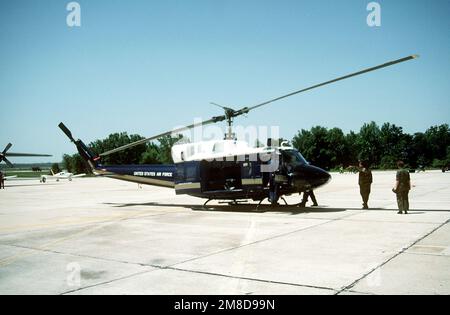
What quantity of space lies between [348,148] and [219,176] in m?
118

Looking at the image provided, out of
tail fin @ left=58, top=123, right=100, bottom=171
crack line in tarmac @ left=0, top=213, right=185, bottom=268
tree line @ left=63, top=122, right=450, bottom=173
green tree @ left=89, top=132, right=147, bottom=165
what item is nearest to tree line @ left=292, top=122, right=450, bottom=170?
tree line @ left=63, top=122, right=450, bottom=173

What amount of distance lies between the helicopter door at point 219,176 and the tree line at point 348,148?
3246 inches

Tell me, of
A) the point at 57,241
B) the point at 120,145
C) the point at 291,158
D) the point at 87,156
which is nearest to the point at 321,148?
the point at 120,145

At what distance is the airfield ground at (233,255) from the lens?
18.1 feet

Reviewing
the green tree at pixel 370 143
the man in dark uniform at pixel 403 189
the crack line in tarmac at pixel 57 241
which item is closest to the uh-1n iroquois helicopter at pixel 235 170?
the man in dark uniform at pixel 403 189

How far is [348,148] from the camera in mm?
126312

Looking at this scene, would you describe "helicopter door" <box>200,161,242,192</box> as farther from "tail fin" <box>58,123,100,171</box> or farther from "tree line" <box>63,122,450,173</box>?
"tree line" <box>63,122,450,173</box>

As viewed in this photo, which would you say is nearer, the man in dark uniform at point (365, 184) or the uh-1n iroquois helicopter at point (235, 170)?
the uh-1n iroquois helicopter at point (235, 170)

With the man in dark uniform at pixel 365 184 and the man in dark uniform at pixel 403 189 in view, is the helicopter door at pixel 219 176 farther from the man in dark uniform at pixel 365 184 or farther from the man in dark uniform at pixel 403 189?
the man in dark uniform at pixel 403 189

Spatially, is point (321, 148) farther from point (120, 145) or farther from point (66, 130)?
point (66, 130)

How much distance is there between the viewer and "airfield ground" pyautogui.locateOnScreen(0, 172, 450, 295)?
18.1ft
